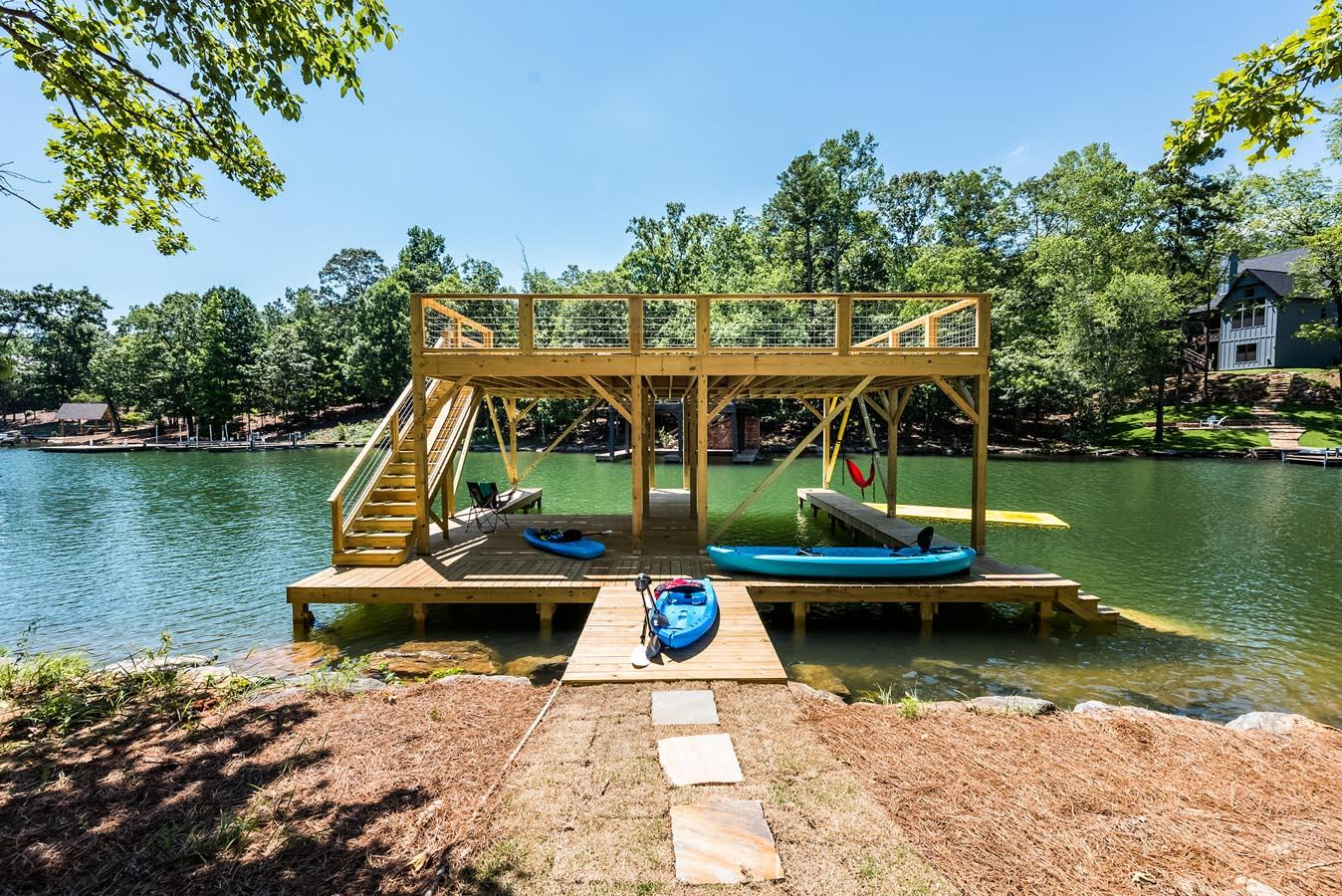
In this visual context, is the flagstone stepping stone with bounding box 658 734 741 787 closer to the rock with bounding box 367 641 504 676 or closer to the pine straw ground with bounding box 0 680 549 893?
the pine straw ground with bounding box 0 680 549 893

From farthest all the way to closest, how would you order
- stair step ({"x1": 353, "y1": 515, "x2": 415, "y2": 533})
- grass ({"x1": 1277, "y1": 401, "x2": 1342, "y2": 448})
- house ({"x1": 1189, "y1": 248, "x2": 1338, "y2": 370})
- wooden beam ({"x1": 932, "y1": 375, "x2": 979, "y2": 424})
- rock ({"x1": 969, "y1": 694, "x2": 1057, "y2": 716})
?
house ({"x1": 1189, "y1": 248, "x2": 1338, "y2": 370}) → grass ({"x1": 1277, "y1": 401, "x2": 1342, "y2": 448}) → stair step ({"x1": 353, "y1": 515, "x2": 415, "y2": 533}) → wooden beam ({"x1": 932, "y1": 375, "x2": 979, "y2": 424}) → rock ({"x1": 969, "y1": 694, "x2": 1057, "y2": 716})

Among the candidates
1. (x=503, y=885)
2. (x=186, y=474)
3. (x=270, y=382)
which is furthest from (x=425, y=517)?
(x=270, y=382)

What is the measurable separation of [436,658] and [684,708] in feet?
15.2

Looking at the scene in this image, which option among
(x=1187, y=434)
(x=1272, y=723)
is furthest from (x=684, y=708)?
(x=1187, y=434)

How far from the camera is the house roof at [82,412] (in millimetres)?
64375

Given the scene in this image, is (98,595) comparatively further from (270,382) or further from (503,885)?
(270,382)

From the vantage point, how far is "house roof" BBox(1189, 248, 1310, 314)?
41.4 metres

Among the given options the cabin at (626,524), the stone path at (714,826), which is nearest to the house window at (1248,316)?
the cabin at (626,524)

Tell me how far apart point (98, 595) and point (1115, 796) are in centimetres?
1629

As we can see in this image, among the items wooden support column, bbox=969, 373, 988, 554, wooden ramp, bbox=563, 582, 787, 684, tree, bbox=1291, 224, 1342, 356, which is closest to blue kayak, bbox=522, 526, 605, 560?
wooden ramp, bbox=563, 582, 787, 684

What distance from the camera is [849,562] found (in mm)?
9297

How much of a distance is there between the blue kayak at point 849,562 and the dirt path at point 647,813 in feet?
14.7

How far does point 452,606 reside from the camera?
35.2ft

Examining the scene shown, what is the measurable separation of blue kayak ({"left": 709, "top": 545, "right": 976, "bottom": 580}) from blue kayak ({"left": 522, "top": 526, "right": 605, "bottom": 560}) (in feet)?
7.75
